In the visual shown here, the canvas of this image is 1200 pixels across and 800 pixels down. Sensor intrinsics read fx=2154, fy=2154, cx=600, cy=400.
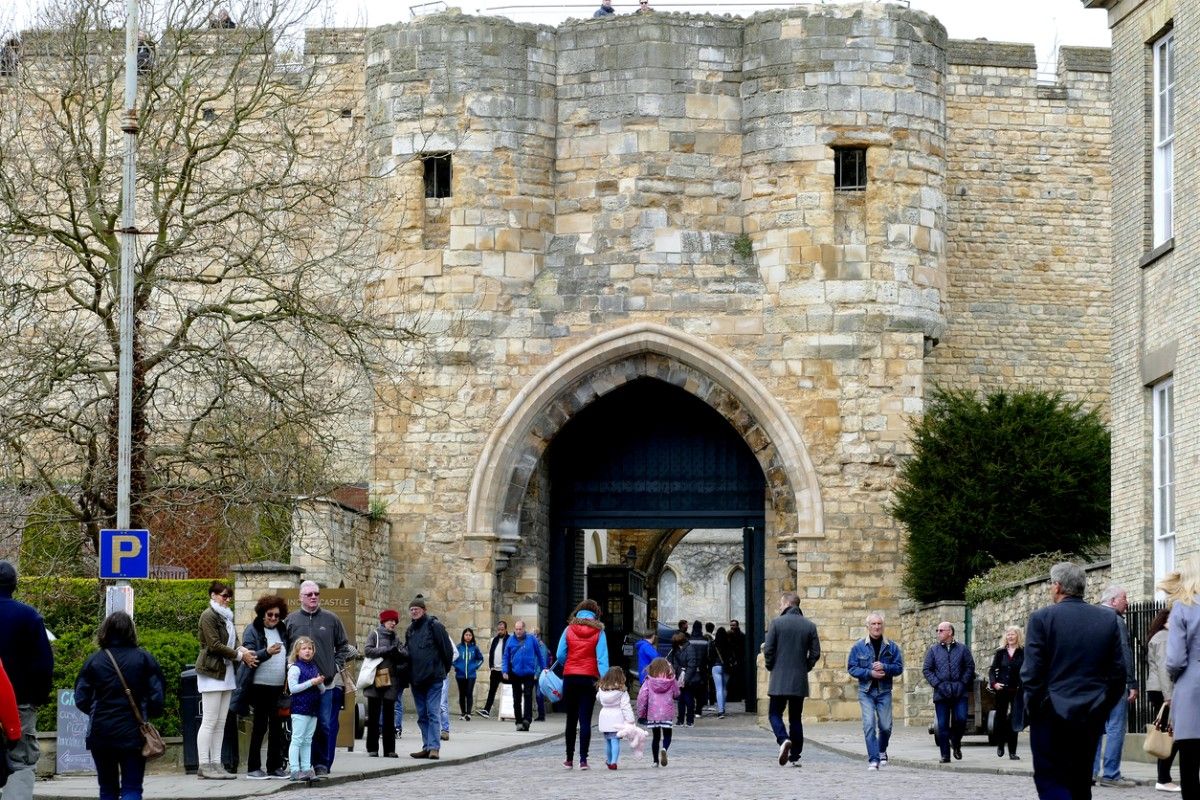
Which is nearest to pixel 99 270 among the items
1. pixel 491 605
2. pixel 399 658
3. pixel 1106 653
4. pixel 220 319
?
pixel 220 319

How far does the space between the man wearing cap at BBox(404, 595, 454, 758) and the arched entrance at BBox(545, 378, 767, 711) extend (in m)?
10.8

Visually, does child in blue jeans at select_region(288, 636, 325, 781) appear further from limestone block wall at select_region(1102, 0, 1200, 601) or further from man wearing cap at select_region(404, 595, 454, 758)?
limestone block wall at select_region(1102, 0, 1200, 601)

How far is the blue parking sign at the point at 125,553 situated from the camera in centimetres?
1495

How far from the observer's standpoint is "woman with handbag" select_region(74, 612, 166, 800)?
36.1 feet

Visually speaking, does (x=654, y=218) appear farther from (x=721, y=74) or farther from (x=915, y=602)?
(x=915, y=602)

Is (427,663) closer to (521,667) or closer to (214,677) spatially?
(214,677)

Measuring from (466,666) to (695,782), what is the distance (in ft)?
34.5

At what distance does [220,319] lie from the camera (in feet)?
66.4

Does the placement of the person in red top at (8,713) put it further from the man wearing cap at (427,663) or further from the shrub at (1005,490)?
the shrub at (1005,490)

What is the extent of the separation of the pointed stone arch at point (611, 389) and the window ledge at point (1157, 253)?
897cm

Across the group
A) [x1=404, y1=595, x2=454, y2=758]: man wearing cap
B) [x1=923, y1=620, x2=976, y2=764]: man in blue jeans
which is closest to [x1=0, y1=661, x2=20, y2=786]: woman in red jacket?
[x1=404, y1=595, x2=454, y2=758]: man wearing cap


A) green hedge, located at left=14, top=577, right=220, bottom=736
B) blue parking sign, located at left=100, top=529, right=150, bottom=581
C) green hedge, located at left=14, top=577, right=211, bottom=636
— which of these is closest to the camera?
blue parking sign, located at left=100, top=529, right=150, bottom=581

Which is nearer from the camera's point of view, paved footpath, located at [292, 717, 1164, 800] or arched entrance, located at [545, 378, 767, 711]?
paved footpath, located at [292, 717, 1164, 800]

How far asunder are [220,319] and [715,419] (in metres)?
9.59
